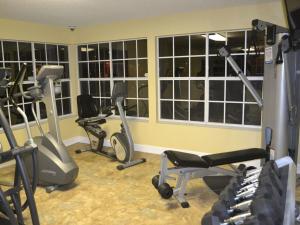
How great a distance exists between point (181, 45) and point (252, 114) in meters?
1.53

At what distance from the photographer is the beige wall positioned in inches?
144

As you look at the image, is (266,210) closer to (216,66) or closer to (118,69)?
(216,66)

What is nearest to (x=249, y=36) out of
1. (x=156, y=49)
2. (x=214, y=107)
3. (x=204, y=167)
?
(x=214, y=107)

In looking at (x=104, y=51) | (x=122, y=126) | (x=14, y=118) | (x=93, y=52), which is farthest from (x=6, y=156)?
(x=93, y=52)

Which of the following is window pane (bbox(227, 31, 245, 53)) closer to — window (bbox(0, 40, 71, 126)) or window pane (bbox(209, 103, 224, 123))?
window pane (bbox(209, 103, 224, 123))

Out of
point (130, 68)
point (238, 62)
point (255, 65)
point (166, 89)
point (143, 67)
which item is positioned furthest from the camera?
point (130, 68)

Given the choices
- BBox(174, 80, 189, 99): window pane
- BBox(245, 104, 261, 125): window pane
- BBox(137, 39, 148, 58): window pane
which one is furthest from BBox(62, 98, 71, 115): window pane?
BBox(245, 104, 261, 125): window pane

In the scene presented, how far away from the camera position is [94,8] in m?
3.52

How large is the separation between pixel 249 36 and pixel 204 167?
2062mm

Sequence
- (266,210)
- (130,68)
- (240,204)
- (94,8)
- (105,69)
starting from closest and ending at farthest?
(266,210), (240,204), (94,8), (130,68), (105,69)

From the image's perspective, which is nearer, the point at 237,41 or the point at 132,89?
the point at 237,41

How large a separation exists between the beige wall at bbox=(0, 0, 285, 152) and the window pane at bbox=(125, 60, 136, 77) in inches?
15.4

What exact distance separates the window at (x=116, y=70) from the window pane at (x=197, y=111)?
32.7 inches

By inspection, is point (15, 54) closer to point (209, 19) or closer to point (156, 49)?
point (156, 49)
